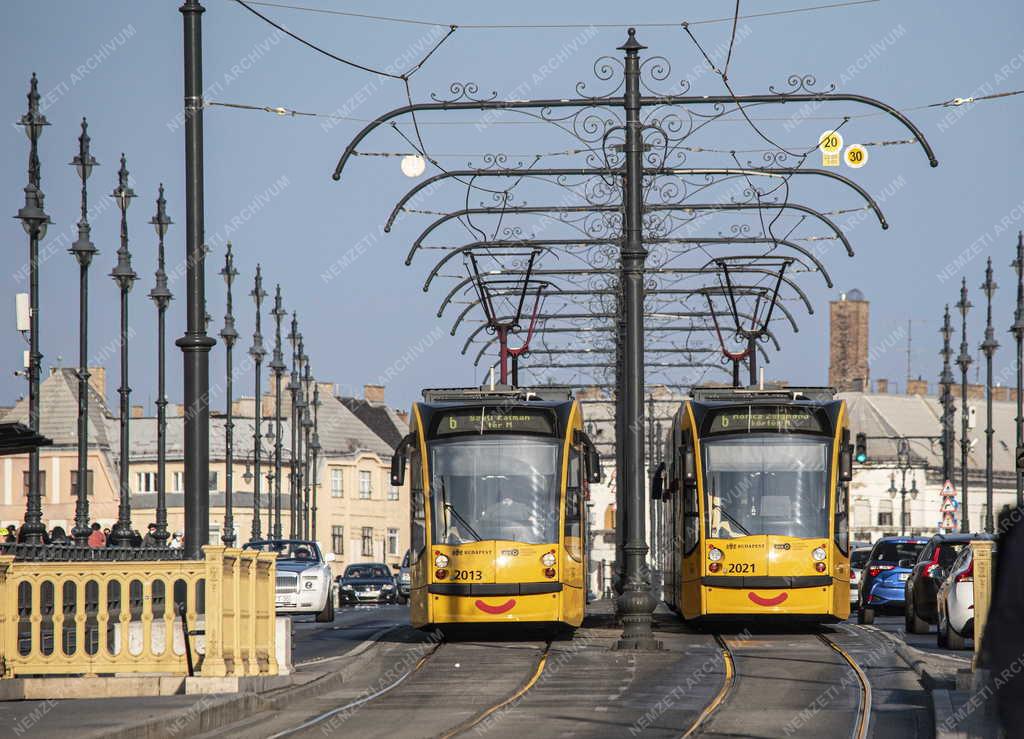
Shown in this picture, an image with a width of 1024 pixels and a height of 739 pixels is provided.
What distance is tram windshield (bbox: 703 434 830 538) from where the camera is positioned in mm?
24031

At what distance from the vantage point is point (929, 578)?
25.8 m

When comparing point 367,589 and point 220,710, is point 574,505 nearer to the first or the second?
point 220,710

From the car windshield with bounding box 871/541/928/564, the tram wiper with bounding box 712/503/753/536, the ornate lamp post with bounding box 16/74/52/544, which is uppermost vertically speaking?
the ornate lamp post with bounding box 16/74/52/544

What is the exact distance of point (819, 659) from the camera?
20062 millimetres

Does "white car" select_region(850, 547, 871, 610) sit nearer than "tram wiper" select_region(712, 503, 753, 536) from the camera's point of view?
No

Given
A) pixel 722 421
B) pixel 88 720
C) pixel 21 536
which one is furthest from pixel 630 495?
pixel 21 536

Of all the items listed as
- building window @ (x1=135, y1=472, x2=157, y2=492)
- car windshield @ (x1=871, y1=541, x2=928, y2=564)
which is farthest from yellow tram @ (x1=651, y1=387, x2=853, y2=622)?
building window @ (x1=135, y1=472, x2=157, y2=492)

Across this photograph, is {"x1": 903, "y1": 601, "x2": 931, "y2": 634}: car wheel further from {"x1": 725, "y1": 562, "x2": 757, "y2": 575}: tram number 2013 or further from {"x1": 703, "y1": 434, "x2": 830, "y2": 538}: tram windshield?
{"x1": 725, "y1": 562, "x2": 757, "y2": 575}: tram number 2013

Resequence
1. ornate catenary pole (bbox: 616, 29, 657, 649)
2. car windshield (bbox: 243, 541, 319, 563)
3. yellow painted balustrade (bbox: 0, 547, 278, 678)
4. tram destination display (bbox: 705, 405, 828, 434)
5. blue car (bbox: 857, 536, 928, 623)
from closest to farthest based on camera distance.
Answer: yellow painted balustrade (bbox: 0, 547, 278, 678), ornate catenary pole (bbox: 616, 29, 657, 649), tram destination display (bbox: 705, 405, 828, 434), blue car (bbox: 857, 536, 928, 623), car windshield (bbox: 243, 541, 319, 563)

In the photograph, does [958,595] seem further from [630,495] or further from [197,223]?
[197,223]

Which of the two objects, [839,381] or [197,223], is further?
[839,381]

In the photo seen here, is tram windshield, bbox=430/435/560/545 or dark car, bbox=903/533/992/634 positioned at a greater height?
tram windshield, bbox=430/435/560/545

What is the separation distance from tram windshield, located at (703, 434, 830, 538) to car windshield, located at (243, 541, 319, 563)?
11.8m

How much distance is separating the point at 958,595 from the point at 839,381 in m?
142
